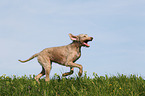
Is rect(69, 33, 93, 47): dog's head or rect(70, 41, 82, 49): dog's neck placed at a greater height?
rect(69, 33, 93, 47): dog's head

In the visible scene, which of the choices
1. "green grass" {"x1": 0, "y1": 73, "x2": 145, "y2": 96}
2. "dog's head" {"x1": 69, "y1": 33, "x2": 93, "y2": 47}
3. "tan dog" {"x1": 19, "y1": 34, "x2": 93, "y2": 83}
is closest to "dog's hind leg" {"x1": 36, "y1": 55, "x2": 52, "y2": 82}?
"tan dog" {"x1": 19, "y1": 34, "x2": 93, "y2": 83}

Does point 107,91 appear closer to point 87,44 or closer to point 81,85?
point 81,85

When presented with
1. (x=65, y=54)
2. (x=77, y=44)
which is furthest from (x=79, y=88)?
(x=77, y=44)

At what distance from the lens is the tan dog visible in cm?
844

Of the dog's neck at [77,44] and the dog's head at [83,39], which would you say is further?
the dog's neck at [77,44]

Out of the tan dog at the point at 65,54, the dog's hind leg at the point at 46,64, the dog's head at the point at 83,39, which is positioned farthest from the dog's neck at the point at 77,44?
the dog's hind leg at the point at 46,64

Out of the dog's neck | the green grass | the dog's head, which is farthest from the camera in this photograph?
the dog's neck

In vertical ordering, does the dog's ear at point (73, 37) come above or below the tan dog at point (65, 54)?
above

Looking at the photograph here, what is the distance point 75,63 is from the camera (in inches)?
328

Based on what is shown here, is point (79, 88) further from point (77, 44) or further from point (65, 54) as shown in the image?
point (77, 44)

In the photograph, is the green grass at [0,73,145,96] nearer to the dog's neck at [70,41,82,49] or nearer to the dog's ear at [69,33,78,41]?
the dog's neck at [70,41,82,49]

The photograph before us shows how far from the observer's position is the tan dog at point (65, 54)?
332 inches

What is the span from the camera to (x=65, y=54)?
8562 millimetres

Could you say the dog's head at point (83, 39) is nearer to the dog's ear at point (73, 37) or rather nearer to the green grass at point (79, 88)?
the dog's ear at point (73, 37)
